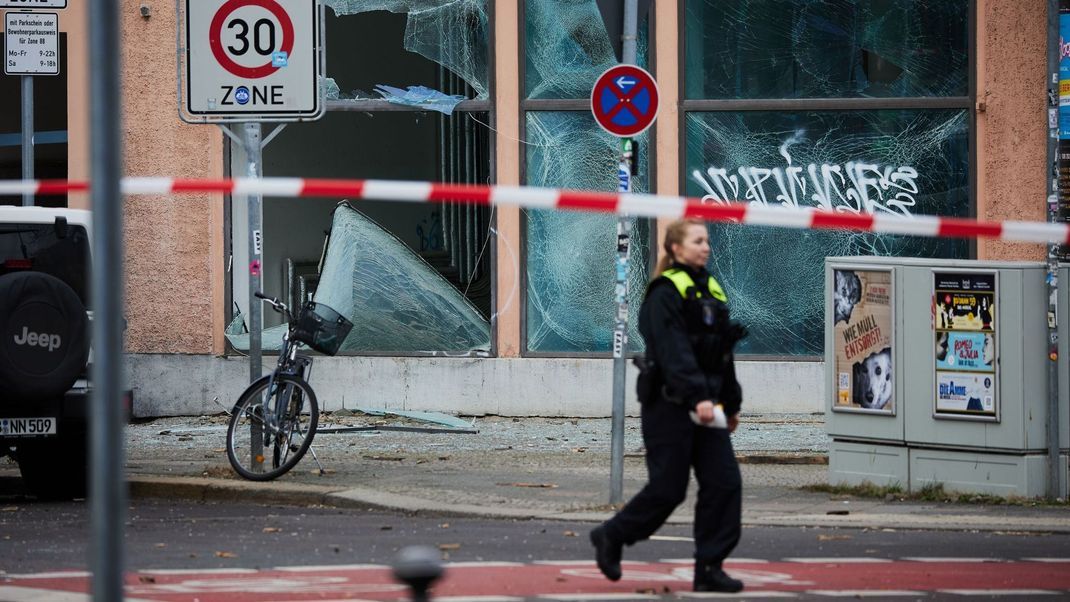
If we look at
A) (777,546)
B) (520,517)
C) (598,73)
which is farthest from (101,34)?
(598,73)

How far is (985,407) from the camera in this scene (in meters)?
10.4

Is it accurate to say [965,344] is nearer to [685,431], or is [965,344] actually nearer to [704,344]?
[704,344]

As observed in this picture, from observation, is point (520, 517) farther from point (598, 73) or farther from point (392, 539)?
point (598, 73)

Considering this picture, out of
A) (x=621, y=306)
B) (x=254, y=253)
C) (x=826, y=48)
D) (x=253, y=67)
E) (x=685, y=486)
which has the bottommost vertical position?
(x=685, y=486)

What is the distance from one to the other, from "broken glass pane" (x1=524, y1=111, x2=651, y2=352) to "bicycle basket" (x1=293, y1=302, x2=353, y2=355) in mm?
3673

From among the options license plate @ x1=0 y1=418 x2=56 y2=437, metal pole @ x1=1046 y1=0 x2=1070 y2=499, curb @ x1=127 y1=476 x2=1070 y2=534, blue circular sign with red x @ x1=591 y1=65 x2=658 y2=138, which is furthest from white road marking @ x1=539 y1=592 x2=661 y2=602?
license plate @ x1=0 y1=418 x2=56 y2=437

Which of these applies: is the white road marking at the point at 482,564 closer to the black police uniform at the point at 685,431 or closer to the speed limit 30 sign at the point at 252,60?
the black police uniform at the point at 685,431

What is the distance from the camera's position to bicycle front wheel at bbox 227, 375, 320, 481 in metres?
11.3

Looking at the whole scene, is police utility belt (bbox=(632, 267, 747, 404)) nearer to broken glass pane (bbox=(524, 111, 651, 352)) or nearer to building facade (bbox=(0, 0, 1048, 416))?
building facade (bbox=(0, 0, 1048, 416))

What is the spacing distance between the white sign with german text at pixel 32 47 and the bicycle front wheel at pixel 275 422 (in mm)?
3209

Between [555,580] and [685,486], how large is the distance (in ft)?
2.43

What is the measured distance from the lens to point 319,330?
11602 mm

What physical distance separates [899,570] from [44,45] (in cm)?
778

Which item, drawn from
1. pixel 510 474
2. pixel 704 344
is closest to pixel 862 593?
pixel 704 344
